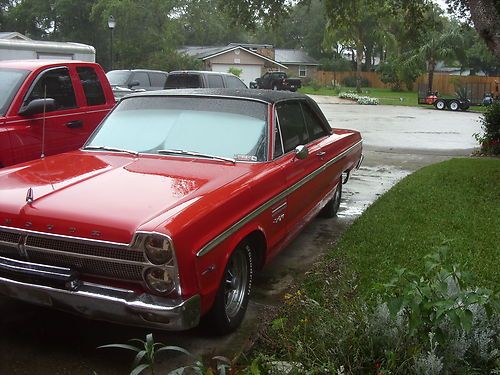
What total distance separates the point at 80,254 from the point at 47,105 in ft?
11.4

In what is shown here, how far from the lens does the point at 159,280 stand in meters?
3.14

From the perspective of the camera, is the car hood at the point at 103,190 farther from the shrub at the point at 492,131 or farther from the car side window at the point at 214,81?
the car side window at the point at 214,81

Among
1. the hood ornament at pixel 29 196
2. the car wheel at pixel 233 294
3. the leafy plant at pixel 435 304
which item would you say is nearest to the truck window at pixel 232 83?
the car wheel at pixel 233 294

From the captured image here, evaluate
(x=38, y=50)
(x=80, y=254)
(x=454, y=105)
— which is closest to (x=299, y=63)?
(x=454, y=105)

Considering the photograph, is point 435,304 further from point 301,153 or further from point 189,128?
point 189,128

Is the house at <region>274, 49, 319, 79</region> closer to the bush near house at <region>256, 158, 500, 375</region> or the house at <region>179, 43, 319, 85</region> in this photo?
the house at <region>179, 43, 319, 85</region>

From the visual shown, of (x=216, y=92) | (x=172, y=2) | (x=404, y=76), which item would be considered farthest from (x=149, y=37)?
(x=216, y=92)

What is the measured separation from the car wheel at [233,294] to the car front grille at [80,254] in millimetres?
671

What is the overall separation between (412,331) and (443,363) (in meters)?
0.20

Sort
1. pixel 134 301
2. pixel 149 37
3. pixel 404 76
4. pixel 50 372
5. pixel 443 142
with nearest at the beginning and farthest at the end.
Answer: pixel 134 301 → pixel 50 372 → pixel 443 142 → pixel 149 37 → pixel 404 76

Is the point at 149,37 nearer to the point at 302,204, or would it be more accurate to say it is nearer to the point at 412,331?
the point at 302,204

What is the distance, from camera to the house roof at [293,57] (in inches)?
2621

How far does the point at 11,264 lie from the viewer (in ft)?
11.1

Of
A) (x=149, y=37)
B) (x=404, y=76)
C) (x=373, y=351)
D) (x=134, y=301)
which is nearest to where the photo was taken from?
(x=373, y=351)
